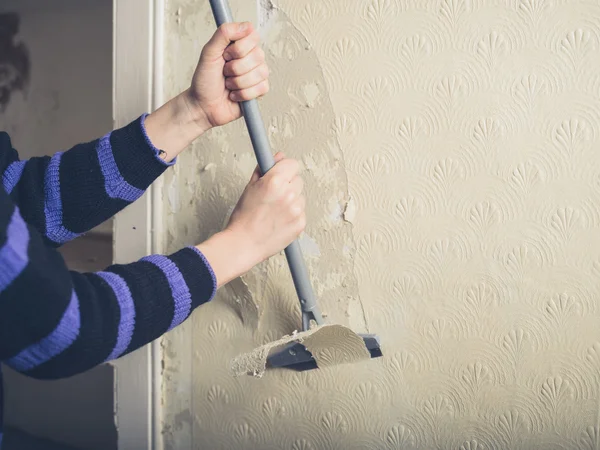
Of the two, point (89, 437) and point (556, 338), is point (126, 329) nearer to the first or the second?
point (556, 338)

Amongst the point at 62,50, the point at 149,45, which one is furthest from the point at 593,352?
the point at 62,50

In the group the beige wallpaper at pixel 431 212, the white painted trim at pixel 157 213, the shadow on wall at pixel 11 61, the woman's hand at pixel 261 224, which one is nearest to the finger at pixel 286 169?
the woman's hand at pixel 261 224

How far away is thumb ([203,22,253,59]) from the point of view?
69 centimetres

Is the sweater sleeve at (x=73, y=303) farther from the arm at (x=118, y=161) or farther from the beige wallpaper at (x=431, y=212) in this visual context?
the beige wallpaper at (x=431, y=212)

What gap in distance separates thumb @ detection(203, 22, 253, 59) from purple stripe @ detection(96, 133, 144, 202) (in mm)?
215

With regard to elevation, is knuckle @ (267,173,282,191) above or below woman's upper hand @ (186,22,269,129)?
below

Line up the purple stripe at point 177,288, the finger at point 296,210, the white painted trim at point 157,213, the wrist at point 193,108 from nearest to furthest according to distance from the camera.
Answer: the purple stripe at point 177,288
the finger at point 296,210
the wrist at point 193,108
the white painted trim at point 157,213

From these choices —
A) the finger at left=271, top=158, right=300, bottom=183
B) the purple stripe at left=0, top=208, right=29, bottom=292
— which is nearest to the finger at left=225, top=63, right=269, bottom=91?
the finger at left=271, top=158, right=300, bottom=183

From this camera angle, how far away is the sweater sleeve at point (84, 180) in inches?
29.3

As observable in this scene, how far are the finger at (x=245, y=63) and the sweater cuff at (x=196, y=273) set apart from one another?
273mm

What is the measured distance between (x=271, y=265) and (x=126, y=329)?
0.45 meters

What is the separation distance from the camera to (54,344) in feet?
1.57

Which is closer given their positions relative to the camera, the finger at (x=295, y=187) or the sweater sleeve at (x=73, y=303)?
the sweater sleeve at (x=73, y=303)

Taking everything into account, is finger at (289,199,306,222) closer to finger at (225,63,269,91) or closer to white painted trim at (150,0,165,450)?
finger at (225,63,269,91)
